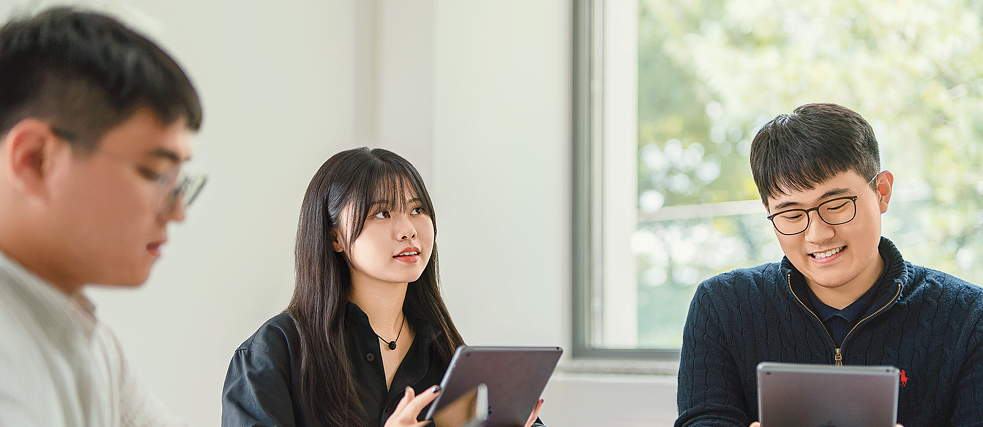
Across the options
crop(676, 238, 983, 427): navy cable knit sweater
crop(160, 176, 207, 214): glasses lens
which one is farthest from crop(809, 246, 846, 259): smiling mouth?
crop(160, 176, 207, 214): glasses lens

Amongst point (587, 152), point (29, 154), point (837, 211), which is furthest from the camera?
point (587, 152)

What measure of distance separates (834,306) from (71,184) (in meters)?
1.58

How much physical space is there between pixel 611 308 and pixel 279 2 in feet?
5.59

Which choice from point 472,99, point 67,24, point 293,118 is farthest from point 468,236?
point 67,24

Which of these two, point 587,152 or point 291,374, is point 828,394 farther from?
point 587,152

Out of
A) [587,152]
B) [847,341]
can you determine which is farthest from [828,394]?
[587,152]

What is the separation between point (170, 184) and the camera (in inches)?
35.6

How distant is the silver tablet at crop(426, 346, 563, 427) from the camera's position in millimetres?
1335

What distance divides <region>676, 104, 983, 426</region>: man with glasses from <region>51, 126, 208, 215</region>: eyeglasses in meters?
1.20

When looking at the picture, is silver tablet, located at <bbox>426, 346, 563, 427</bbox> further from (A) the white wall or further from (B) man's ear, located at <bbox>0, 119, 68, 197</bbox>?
(A) the white wall

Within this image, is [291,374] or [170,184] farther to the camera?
[291,374]

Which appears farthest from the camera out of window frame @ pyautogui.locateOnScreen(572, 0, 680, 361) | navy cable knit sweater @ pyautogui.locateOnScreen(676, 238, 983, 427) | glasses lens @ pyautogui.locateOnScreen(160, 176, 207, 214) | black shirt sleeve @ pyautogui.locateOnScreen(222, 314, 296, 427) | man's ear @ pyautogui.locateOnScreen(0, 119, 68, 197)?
window frame @ pyautogui.locateOnScreen(572, 0, 680, 361)

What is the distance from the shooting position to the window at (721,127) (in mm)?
2701

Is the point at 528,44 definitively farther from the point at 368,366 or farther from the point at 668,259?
the point at 368,366
